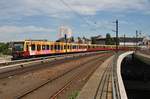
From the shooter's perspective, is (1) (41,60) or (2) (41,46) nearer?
(1) (41,60)

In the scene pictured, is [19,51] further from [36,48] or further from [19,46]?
[36,48]

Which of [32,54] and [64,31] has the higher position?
[64,31]

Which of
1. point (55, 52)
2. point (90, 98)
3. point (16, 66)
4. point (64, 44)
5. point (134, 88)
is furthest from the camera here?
point (64, 44)

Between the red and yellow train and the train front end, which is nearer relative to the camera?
the train front end

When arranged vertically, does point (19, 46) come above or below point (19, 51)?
above

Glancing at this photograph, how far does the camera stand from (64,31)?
66.1 metres

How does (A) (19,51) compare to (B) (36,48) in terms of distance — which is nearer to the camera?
(A) (19,51)

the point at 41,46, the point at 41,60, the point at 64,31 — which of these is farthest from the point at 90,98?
the point at 64,31

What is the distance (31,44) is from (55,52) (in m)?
17.1

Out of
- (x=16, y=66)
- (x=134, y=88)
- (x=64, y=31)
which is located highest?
(x=64, y=31)

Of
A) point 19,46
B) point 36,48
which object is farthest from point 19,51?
point 36,48

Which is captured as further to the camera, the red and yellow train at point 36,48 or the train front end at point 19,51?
the red and yellow train at point 36,48

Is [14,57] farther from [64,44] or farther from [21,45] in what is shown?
[64,44]

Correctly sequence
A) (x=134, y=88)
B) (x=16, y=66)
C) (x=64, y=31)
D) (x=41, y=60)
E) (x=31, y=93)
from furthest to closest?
1. (x=64, y=31)
2. (x=134, y=88)
3. (x=41, y=60)
4. (x=16, y=66)
5. (x=31, y=93)
